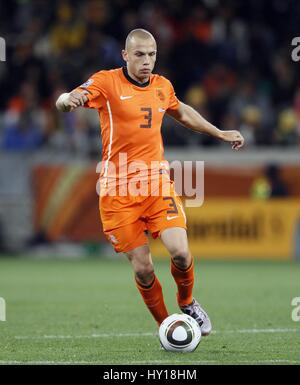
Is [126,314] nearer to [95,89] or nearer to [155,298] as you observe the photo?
[155,298]

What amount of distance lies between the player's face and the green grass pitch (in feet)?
7.09

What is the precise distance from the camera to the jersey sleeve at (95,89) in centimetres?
813

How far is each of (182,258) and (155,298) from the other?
1.41 ft

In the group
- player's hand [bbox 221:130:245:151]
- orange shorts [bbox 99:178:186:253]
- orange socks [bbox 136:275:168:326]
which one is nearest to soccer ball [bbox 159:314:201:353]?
orange socks [bbox 136:275:168:326]

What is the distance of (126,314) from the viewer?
10.5 meters

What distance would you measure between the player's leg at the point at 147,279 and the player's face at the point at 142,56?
4.55 feet

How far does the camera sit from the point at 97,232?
18.7 m

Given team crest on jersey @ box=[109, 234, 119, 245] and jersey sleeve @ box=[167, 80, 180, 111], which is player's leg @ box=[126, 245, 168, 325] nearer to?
team crest on jersey @ box=[109, 234, 119, 245]

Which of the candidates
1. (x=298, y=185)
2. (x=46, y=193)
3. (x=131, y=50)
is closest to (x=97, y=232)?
(x=46, y=193)

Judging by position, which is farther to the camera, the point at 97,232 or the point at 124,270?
the point at 97,232

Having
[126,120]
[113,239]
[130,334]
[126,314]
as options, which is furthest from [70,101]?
[126,314]

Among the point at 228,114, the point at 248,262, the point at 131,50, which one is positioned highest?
the point at 131,50
